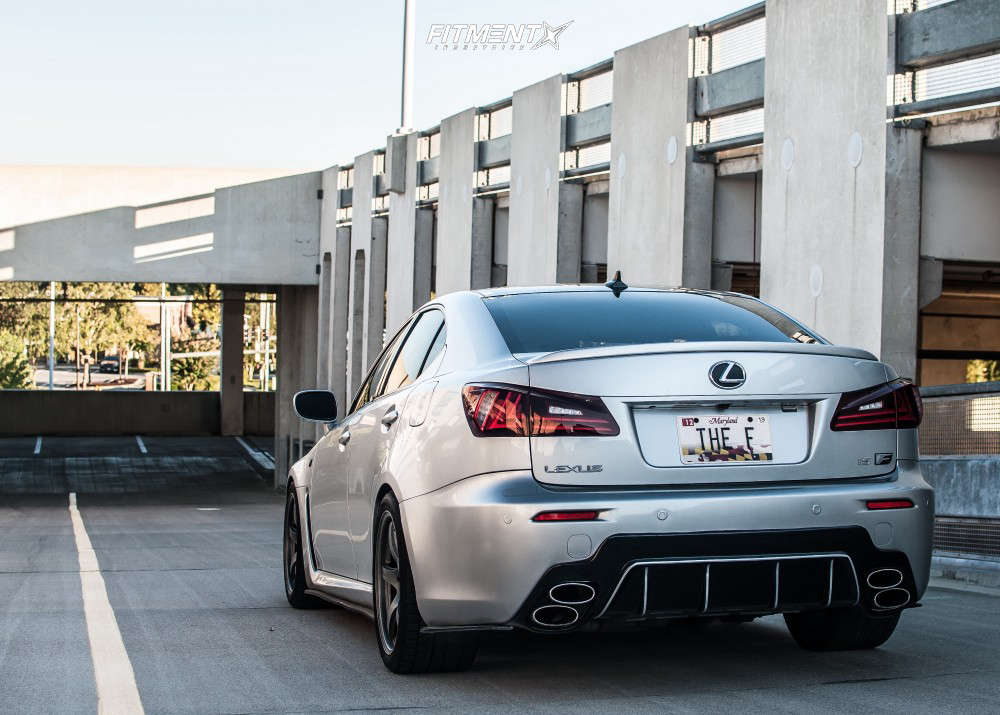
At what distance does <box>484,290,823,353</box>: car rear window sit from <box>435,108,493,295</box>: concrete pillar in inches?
733

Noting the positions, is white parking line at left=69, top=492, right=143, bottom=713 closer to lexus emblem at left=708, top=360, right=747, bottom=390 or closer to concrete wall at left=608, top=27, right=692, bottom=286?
lexus emblem at left=708, top=360, right=747, bottom=390

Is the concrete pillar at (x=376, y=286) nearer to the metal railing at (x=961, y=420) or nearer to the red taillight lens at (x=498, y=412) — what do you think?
the metal railing at (x=961, y=420)

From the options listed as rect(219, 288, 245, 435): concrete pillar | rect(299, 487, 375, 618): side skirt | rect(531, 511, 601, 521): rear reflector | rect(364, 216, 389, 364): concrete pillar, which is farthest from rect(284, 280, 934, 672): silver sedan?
rect(219, 288, 245, 435): concrete pillar

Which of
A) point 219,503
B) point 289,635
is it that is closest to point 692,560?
point 289,635

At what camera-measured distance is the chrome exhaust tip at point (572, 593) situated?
17.9 feet

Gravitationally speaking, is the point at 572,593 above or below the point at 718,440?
below

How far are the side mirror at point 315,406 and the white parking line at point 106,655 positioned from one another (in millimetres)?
1440

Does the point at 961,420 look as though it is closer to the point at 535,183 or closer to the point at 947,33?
the point at 947,33

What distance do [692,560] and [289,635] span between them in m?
2.84

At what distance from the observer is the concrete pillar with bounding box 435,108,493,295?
25.4 metres

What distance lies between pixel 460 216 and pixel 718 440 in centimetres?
2070

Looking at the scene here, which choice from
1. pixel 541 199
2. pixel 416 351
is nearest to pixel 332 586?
pixel 416 351

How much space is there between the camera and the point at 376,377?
Result: 7621mm

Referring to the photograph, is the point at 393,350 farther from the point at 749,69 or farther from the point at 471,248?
the point at 471,248
